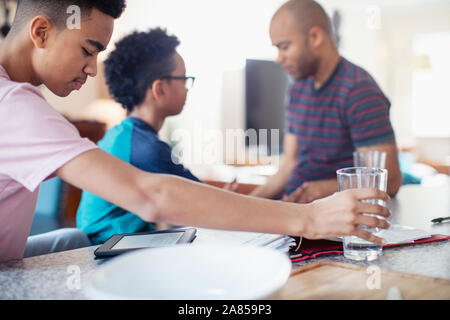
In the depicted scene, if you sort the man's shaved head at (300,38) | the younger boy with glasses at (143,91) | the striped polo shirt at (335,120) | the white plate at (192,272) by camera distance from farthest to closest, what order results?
the man's shaved head at (300,38) → the striped polo shirt at (335,120) → the younger boy with glasses at (143,91) → the white plate at (192,272)

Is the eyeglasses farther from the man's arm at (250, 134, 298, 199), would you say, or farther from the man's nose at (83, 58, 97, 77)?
the man's nose at (83, 58, 97, 77)

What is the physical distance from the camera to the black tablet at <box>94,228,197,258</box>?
34.9 inches

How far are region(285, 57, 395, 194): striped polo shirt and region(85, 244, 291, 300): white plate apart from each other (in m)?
1.32

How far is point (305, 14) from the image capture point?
2.12 metres

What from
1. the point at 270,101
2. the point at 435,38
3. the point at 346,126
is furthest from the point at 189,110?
the point at 435,38

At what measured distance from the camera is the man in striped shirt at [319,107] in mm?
1837

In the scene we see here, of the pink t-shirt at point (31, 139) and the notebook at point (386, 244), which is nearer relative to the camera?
the pink t-shirt at point (31, 139)

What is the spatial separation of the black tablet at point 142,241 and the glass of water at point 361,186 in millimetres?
321

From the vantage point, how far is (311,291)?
70 centimetres

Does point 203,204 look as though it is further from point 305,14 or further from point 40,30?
point 305,14

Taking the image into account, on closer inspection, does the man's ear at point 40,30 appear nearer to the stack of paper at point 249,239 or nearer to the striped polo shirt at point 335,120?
the stack of paper at point 249,239

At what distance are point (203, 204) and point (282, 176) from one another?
4.84ft

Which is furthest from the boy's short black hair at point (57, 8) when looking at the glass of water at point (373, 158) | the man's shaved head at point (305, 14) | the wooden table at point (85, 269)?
the man's shaved head at point (305, 14)
